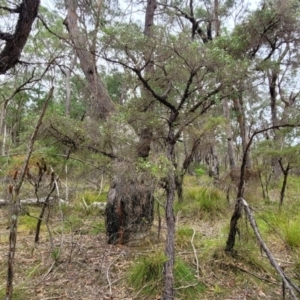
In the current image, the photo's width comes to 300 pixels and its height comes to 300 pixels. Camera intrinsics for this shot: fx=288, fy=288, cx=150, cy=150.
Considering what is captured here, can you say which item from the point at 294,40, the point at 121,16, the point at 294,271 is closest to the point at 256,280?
the point at 294,271

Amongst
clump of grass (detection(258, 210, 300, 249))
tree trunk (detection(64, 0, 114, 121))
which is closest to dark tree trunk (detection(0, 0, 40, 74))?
tree trunk (detection(64, 0, 114, 121))

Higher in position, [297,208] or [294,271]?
[297,208]

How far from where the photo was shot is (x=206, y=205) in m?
5.42

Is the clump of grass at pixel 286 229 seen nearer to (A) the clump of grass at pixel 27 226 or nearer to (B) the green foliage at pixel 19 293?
(B) the green foliage at pixel 19 293

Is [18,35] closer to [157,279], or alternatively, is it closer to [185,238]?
[157,279]

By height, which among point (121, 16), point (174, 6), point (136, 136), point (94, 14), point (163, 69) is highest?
point (174, 6)

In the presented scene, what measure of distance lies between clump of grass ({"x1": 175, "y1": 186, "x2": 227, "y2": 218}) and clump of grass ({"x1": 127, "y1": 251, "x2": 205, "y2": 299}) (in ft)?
7.68

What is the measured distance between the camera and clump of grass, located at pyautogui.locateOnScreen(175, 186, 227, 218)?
534 centimetres

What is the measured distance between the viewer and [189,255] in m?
3.57

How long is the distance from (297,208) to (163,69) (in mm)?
4099

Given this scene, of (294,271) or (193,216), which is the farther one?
(193,216)

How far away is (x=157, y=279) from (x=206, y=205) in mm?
2735

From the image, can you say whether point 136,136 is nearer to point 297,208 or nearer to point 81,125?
point 81,125

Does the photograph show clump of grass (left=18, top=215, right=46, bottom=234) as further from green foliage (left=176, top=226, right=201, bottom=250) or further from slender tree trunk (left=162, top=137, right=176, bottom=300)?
slender tree trunk (left=162, top=137, right=176, bottom=300)
